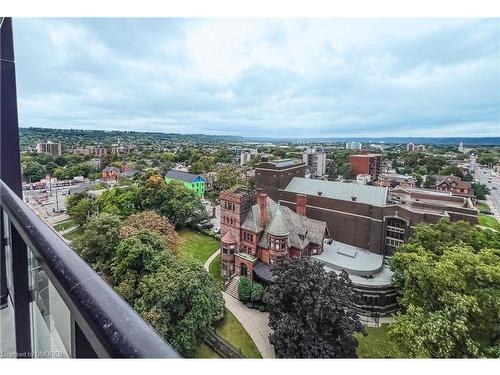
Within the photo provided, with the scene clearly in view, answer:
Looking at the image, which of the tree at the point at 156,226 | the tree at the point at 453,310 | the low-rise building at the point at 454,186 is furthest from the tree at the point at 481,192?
the tree at the point at 156,226

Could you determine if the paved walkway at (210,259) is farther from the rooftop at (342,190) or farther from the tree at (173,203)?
the rooftop at (342,190)

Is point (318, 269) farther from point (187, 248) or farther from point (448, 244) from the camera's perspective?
point (187, 248)

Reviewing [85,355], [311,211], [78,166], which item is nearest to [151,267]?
[85,355]

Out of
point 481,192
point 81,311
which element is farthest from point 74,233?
point 481,192

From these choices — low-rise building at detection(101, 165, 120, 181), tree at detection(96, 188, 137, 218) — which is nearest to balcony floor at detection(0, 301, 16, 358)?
tree at detection(96, 188, 137, 218)

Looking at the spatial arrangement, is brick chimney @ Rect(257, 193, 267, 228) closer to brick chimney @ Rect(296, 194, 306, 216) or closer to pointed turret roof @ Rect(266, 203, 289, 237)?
pointed turret roof @ Rect(266, 203, 289, 237)

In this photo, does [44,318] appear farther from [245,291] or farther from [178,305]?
[245,291]
